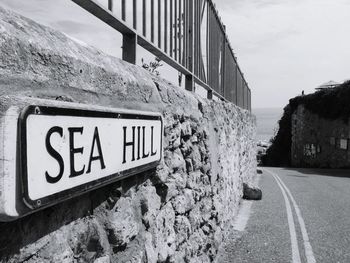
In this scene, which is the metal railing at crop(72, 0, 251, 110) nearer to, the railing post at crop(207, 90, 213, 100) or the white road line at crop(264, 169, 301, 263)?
the railing post at crop(207, 90, 213, 100)

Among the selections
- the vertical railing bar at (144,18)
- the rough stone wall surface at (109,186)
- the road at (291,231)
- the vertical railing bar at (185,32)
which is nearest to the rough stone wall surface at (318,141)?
the road at (291,231)

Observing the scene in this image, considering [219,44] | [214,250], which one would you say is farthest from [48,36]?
[219,44]

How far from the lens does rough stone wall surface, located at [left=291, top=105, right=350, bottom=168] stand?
27594mm

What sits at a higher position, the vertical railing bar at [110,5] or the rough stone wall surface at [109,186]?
the vertical railing bar at [110,5]

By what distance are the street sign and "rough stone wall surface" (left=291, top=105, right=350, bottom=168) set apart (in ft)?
91.9

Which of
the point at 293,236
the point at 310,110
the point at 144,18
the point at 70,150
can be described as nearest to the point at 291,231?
the point at 293,236

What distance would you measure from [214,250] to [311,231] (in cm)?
318

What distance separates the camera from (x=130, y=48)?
2.54m

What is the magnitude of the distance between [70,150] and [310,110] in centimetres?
3163

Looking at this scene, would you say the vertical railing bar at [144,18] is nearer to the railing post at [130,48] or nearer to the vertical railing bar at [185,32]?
the railing post at [130,48]

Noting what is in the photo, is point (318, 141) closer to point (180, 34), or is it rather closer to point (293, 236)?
point (293, 236)

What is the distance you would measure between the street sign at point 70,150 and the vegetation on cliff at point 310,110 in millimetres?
28519

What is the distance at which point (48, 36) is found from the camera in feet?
5.04

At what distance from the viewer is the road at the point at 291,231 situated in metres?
5.71
